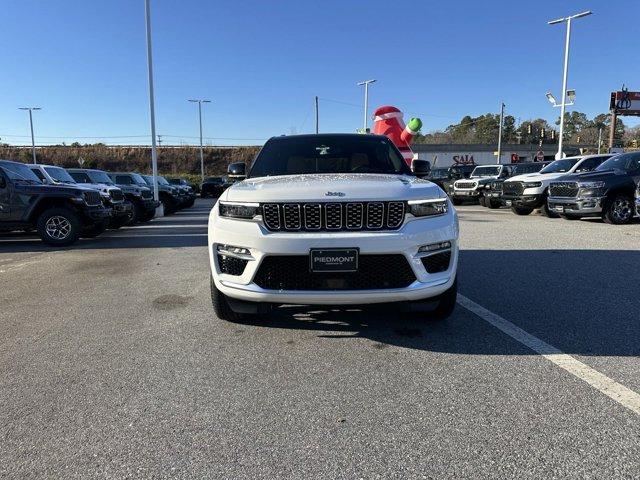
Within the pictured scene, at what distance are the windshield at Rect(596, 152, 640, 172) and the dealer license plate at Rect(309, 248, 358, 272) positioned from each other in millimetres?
12304

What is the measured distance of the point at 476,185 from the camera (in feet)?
69.1

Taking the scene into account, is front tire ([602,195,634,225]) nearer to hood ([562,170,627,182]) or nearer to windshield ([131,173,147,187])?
hood ([562,170,627,182])

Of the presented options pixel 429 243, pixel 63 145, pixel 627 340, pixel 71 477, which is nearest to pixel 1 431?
pixel 71 477

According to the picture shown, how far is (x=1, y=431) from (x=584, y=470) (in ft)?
10.0

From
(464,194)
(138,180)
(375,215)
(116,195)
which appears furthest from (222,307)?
(464,194)

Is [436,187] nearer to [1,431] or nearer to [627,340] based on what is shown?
[627,340]

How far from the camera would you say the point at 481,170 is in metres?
23.3

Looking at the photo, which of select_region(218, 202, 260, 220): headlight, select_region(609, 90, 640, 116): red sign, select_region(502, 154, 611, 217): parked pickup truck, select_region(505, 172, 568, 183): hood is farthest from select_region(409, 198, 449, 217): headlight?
select_region(609, 90, 640, 116): red sign

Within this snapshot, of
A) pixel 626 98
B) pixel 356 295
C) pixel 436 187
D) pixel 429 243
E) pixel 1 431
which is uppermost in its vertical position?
pixel 626 98

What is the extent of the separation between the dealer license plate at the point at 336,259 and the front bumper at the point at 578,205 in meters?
11.4

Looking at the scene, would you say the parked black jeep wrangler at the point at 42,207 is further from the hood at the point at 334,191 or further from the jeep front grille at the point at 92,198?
the hood at the point at 334,191

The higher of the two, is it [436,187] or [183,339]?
[436,187]

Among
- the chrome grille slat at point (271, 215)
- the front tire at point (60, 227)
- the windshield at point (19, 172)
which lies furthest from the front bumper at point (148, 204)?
the chrome grille slat at point (271, 215)

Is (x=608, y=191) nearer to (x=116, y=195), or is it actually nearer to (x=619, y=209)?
(x=619, y=209)
